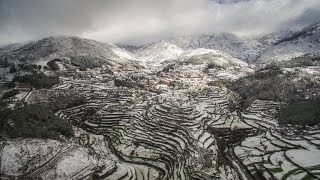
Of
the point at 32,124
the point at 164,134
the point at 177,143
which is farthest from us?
the point at 164,134

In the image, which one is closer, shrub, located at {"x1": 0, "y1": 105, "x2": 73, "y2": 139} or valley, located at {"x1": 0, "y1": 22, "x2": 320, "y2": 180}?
valley, located at {"x1": 0, "y1": 22, "x2": 320, "y2": 180}

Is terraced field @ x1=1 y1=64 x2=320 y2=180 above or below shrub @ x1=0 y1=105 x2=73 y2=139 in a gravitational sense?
below

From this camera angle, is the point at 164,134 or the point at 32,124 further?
the point at 164,134

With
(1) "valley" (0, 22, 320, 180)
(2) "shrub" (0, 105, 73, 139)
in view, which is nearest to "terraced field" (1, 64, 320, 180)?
(1) "valley" (0, 22, 320, 180)

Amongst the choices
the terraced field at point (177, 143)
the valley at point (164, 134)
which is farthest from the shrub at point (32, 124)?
the terraced field at point (177, 143)

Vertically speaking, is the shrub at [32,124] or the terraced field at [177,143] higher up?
the shrub at [32,124]

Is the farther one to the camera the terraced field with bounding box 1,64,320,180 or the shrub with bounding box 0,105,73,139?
the shrub with bounding box 0,105,73,139

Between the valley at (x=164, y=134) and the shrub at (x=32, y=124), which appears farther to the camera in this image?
the shrub at (x=32, y=124)

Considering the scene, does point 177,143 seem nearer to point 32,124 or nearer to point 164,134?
point 164,134

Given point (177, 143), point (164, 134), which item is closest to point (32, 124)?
point (164, 134)

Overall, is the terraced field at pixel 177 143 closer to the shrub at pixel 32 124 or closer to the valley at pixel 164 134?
the valley at pixel 164 134

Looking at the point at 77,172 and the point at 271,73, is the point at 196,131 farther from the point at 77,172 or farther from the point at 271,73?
the point at 271,73

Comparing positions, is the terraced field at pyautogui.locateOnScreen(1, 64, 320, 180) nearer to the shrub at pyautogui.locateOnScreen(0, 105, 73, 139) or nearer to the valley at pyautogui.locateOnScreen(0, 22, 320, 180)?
the valley at pyautogui.locateOnScreen(0, 22, 320, 180)

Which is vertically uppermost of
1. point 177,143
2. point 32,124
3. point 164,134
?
point 32,124
